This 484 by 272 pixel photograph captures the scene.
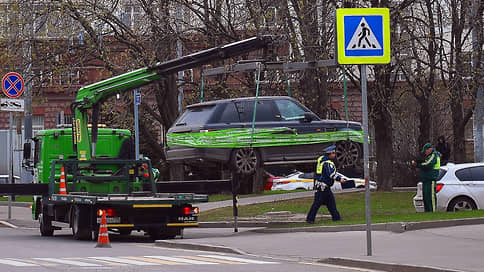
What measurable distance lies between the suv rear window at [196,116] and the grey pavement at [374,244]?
246 cm

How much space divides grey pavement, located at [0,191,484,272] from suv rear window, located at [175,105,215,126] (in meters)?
2.46

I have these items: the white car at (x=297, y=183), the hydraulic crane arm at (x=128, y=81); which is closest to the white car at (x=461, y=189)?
the hydraulic crane arm at (x=128, y=81)

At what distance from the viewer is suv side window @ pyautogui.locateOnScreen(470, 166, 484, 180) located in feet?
76.5

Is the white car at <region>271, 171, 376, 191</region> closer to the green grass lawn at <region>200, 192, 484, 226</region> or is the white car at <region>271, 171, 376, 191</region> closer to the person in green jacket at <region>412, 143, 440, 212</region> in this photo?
the green grass lawn at <region>200, 192, 484, 226</region>

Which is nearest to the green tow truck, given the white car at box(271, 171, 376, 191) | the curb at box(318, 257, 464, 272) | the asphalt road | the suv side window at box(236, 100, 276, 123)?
the asphalt road

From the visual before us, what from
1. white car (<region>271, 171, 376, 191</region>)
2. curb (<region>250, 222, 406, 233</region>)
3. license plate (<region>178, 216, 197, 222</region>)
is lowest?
white car (<region>271, 171, 376, 191</region>)

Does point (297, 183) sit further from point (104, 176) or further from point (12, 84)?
point (104, 176)

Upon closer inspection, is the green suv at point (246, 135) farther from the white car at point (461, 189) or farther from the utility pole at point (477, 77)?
the utility pole at point (477, 77)

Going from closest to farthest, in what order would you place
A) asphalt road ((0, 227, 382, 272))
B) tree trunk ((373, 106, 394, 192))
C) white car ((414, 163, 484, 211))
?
asphalt road ((0, 227, 382, 272)) < white car ((414, 163, 484, 211)) < tree trunk ((373, 106, 394, 192))

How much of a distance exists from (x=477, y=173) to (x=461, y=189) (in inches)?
21.1

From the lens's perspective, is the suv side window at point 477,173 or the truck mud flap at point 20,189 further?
the suv side window at point 477,173

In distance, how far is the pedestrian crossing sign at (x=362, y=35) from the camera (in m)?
14.3

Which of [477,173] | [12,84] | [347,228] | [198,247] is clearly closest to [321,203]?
[347,228]

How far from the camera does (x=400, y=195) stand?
30.6 meters
